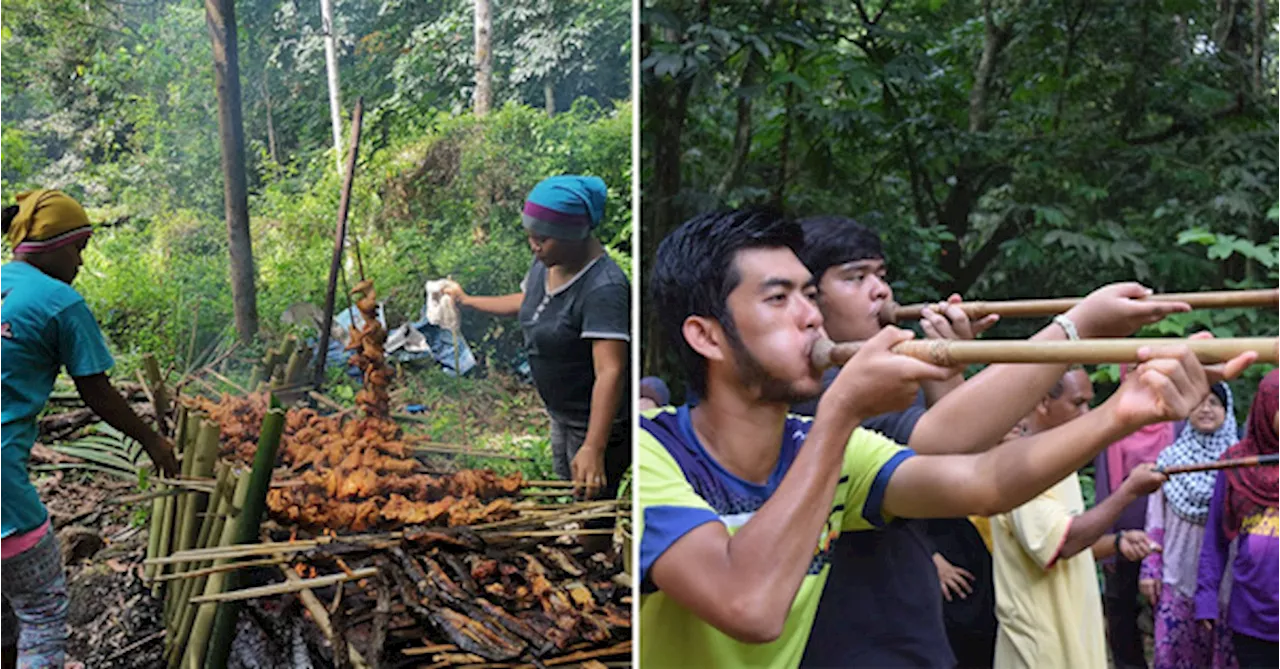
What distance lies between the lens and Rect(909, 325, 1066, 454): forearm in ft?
7.71

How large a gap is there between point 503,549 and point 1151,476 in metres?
1.63

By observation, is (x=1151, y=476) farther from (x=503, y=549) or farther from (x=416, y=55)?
(x=416, y=55)

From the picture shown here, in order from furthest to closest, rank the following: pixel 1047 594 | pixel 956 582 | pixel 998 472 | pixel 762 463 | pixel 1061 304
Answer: pixel 956 582 < pixel 1047 594 < pixel 1061 304 < pixel 762 463 < pixel 998 472

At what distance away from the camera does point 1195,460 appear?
360 cm

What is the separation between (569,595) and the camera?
295 centimetres

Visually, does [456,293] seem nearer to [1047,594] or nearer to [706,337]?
[706,337]

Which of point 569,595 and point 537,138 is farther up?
point 537,138

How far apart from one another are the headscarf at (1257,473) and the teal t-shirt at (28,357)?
2.96 meters

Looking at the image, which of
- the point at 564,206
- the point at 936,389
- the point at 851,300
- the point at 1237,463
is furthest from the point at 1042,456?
the point at 564,206

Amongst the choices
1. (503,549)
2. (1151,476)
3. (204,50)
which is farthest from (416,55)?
(1151,476)

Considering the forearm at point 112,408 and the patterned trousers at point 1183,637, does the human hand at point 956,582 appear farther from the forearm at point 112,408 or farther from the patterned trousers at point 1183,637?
the forearm at point 112,408

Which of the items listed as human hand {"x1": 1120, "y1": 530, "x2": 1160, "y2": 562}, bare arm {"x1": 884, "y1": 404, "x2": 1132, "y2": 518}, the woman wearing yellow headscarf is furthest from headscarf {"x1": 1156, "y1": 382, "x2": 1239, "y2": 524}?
the woman wearing yellow headscarf

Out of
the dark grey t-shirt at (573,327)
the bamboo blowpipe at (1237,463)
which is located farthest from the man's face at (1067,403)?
the dark grey t-shirt at (573,327)

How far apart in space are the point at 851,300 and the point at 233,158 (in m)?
1.55
